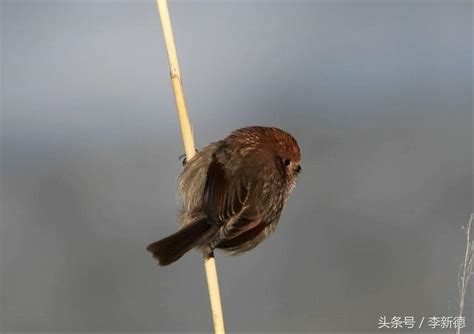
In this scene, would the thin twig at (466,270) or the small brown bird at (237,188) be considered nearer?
the thin twig at (466,270)

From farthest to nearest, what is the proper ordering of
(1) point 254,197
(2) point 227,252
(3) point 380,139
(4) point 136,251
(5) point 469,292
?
(3) point 380,139
(4) point 136,251
(5) point 469,292
(2) point 227,252
(1) point 254,197

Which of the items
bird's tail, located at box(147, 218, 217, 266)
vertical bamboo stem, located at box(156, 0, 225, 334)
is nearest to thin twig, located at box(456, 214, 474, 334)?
vertical bamboo stem, located at box(156, 0, 225, 334)

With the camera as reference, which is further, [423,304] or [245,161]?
[423,304]

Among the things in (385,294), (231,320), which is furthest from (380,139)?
(231,320)

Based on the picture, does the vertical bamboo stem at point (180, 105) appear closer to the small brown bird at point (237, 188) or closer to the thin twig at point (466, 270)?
the small brown bird at point (237, 188)

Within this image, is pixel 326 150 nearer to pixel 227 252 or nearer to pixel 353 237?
pixel 353 237

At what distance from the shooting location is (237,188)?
2.97 metres

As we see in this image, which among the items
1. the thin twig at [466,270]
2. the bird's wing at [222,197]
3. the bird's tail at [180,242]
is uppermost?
the bird's wing at [222,197]

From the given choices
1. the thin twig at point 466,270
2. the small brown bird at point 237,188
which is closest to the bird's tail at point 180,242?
the small brown bird at point 237,188

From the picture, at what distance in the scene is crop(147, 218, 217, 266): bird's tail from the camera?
2553 millimetres

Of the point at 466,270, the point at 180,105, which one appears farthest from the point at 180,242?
the point at 466,270

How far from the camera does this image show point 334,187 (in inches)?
215

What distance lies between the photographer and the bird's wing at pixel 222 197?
2912mm

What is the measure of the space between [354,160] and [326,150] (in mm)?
234
